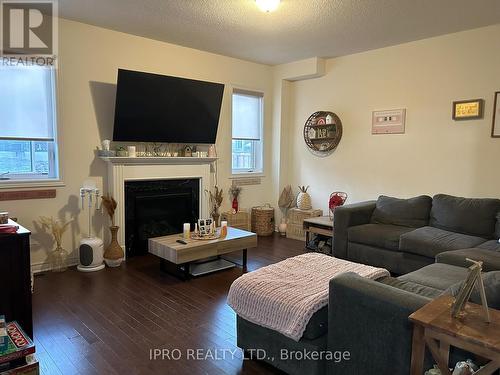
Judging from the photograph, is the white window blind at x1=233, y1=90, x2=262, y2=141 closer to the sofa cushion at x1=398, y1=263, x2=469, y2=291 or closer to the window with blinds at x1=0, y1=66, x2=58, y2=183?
the window with blinds at x1=0, y1=66, x2=58, y2=183

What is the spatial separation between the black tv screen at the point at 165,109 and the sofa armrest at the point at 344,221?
208cm

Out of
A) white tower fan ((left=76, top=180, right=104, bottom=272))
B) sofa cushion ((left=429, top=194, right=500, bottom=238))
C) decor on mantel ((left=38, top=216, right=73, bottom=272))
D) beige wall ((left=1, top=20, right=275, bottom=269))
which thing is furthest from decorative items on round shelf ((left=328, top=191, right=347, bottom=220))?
decor on mantel ((left=38, top=216, right=73, bottom=272))

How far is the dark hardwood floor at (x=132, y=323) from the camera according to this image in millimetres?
2248

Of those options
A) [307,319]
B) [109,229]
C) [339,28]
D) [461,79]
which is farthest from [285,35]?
[307,319]

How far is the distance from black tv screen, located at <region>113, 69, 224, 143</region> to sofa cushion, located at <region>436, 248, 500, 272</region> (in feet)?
10.7

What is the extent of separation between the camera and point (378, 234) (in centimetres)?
394

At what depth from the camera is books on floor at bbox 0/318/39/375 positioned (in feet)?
5.69

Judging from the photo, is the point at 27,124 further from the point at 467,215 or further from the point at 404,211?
the point at 467,215

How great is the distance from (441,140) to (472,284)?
11.0ft

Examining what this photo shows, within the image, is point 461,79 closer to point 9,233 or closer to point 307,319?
point 307,319

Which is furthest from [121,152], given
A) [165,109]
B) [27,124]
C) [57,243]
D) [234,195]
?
[234,195]

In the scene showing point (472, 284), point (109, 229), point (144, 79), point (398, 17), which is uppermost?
point (398, 17)

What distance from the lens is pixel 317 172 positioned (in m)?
5.67

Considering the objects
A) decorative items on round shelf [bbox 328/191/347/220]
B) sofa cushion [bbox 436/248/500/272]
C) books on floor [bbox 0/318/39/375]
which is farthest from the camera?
decorative items on round shelf [bbox 328/191/347/220]
